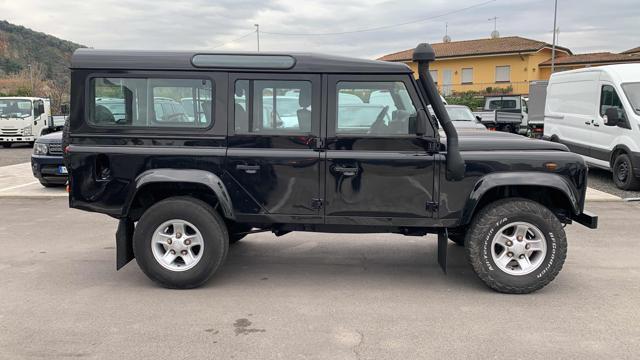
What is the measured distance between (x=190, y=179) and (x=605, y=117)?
9517mm

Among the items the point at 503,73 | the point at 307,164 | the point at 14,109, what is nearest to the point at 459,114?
the point at 307,164

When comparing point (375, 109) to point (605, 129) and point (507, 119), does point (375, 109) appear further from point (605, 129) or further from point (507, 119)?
point (507, 119)

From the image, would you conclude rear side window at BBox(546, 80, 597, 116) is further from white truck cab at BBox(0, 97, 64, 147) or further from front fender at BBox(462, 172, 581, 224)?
white truck cab at BBox(0, 97, 64, 147)

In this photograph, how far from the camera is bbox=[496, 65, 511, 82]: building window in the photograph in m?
45.4

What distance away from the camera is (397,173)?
4762mm

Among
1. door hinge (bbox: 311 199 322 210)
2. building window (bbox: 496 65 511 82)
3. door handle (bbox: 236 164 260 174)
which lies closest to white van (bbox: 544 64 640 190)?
door hinge (bbox: 311 199 322 210)

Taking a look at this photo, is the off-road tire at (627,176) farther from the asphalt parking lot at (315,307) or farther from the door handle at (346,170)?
the door handle at (346,170)

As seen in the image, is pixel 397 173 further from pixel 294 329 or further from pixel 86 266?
pixel 86 266

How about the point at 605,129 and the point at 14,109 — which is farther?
the point at 14,109

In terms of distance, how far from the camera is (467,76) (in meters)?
47.8

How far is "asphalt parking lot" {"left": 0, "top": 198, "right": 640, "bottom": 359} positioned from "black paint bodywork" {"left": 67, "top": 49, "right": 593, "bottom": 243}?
2.34ft

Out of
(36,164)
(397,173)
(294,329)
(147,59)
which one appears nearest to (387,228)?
(397,173)

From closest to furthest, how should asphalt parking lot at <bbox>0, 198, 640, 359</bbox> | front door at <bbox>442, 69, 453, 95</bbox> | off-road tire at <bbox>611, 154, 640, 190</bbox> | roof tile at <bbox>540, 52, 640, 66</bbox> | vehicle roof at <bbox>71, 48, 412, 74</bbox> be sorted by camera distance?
asphalt parking lot at <bbox>0, 198, 640, 359</bbox> < vehicle roof at <bbox>71, 48, 412, 74</bbox> < off-road tire at <bbox>611, 154, 640, 190</bbox> < roof tile at <bbox>540, 52, 640, 66</bbox> < front door at <bbox>442, 69, 453, 95</bbox>

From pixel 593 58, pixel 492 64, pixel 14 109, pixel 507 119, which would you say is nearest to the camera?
pixel 14 109
